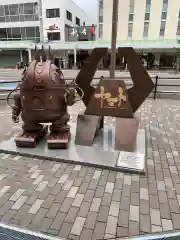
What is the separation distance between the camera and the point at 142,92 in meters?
3.43

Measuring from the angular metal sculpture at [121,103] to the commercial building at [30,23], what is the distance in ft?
84.9

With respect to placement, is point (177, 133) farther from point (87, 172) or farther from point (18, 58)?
point (18, 58)

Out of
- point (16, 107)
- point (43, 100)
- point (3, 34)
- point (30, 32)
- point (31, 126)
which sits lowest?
point (31, 126)

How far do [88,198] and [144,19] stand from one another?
3461 centimetres

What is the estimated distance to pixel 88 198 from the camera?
2.38 metres

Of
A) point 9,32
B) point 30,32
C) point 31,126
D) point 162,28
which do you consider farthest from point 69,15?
point 31,126

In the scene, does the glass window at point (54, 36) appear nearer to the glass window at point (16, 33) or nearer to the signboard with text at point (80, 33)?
the signboard with text at point (80, 33)

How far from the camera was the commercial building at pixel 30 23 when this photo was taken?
27.9 meters

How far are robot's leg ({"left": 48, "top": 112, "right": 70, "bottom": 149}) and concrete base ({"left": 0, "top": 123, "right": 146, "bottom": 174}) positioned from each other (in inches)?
3.7

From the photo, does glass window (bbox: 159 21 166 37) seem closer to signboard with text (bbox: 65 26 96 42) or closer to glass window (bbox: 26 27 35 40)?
signboard with text (bbox: 65 26 96 42)

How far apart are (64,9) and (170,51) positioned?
15130mm

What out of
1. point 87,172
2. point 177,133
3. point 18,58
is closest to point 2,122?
point 87,172

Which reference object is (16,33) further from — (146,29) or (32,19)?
(146,29)

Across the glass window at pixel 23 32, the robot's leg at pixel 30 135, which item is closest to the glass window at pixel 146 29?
the glass window at pixel 23 32
